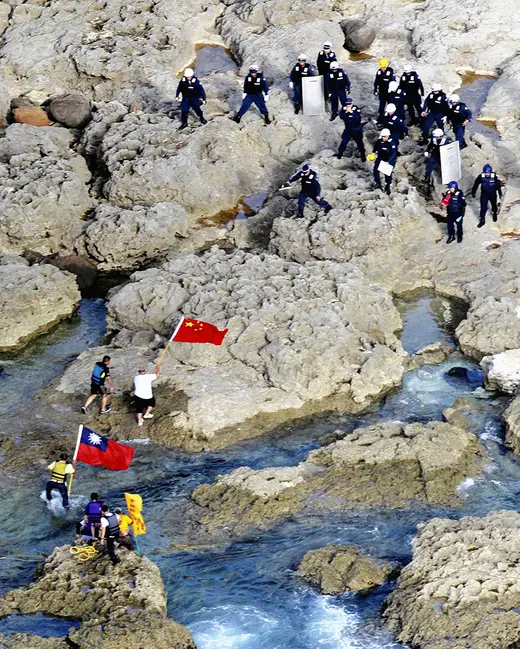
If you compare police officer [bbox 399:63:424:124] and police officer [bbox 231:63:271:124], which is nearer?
police officer [bbox 399:63:424:124]

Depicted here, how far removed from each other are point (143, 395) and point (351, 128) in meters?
9.50

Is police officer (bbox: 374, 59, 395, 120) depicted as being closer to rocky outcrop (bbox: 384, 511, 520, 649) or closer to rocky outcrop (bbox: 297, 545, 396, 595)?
rocky outcrop (bbox: 384, 511, 520, 649)

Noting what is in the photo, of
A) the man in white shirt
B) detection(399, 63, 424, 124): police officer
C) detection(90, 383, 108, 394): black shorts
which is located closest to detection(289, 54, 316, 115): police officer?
detection(399, 63, 424, 124): police officer

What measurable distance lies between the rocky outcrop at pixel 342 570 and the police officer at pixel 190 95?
14.2m

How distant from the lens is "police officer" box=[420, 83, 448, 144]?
27.2m

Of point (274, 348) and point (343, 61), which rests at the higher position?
point (343, 61)

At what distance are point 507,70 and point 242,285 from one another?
39.4ft

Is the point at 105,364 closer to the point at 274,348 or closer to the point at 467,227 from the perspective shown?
the point at 274,348

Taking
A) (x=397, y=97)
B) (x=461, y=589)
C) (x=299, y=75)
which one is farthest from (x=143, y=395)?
(x=299, y=75)

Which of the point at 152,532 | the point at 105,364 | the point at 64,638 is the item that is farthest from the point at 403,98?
the point at 64,638

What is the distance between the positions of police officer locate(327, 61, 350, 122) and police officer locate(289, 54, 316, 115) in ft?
2.18

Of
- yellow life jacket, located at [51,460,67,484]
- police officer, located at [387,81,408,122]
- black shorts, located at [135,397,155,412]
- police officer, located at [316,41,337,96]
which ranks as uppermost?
police officer, located at [316,41,337,96]

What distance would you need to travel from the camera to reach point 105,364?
21.3 m

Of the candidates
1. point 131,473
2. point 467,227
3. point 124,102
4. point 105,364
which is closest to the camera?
point 131,473
